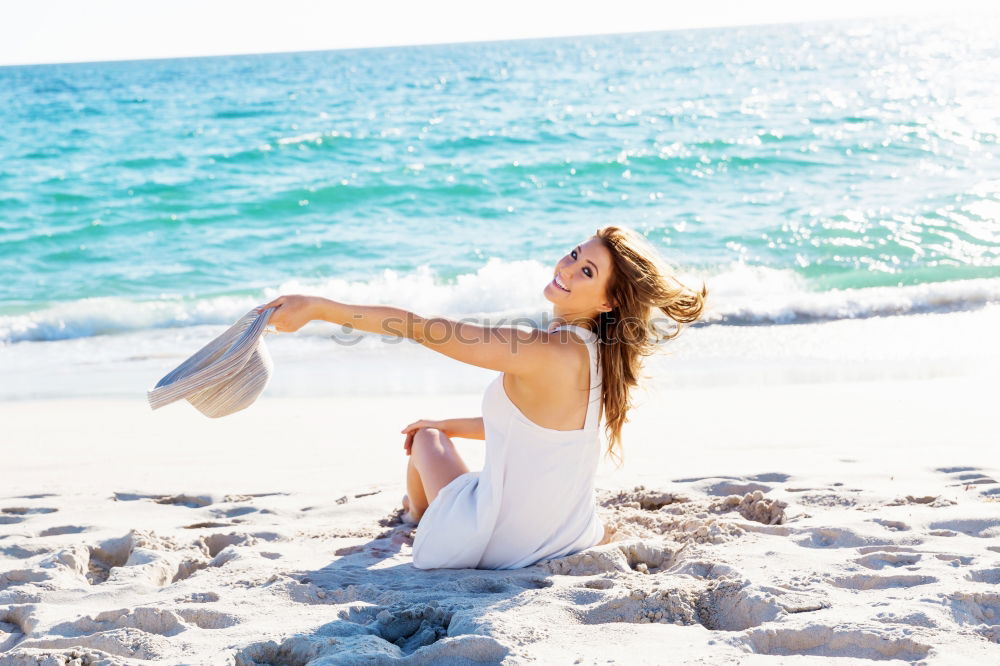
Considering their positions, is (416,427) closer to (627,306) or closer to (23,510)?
(627,306)

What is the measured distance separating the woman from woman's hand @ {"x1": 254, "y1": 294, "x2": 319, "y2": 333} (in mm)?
647

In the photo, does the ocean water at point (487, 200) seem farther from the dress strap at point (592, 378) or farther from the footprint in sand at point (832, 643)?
the footprint in sand at point (832, 643)

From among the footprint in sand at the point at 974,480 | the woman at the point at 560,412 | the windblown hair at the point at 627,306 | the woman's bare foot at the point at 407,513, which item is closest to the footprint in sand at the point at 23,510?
the woman's bare foot at the point at 407,513

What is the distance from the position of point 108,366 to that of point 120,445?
2.66 metres

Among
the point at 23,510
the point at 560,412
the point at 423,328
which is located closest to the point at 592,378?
the point at 560,412

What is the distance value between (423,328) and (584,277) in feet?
2.21

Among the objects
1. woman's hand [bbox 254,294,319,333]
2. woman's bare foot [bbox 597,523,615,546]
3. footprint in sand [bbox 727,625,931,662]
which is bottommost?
footprint in sand [bbox 727,625,931,662]

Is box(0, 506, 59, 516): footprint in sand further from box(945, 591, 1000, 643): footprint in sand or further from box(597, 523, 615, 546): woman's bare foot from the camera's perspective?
box(945, 591, 1000, 643): footprint in sand

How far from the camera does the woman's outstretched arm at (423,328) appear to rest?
8.84ft

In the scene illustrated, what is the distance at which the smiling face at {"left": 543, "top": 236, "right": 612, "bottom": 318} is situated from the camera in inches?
123

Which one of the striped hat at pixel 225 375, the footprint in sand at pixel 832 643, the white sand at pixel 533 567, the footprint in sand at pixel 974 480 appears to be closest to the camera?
the footprint in sand at pixel 832 643

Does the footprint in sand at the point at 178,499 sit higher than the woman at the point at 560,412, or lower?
lower

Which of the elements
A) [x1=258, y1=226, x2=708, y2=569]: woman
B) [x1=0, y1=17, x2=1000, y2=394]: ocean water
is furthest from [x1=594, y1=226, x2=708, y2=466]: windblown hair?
[x1=0, y1=17, x2=1000, y2=394]: ocean water

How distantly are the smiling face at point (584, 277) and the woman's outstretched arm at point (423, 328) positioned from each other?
37cm
